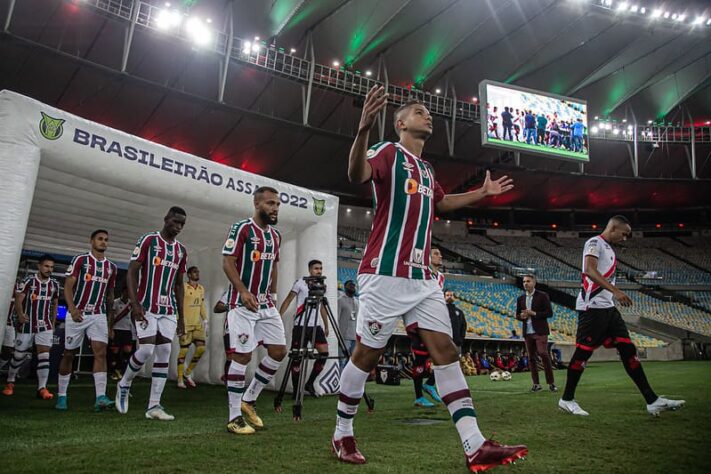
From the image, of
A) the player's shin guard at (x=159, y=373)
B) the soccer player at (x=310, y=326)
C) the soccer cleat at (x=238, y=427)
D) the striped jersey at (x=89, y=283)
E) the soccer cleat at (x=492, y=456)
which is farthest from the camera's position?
the soccer player at (x=310, y=326)

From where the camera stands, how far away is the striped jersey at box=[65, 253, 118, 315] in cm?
564

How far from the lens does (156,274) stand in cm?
512

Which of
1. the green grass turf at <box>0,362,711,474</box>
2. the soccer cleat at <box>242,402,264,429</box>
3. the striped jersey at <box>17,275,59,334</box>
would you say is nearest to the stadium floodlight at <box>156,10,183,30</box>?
the striped jersey at <box>17,275,59,334</box>

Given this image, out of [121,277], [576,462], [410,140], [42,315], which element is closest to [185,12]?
[121,277]

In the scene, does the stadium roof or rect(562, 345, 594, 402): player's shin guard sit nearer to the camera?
rect(562, 345, 594, 402): player's shin guard

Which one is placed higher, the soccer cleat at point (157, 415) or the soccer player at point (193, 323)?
the soccer player at point (193, 323)

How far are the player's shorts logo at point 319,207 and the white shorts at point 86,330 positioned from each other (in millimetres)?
3468

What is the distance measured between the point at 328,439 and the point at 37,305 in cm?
543

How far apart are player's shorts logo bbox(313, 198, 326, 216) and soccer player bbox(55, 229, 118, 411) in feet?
10.2

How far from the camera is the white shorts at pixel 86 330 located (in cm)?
545

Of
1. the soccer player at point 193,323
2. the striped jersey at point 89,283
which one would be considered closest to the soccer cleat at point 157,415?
the striped jersey at point 89,283

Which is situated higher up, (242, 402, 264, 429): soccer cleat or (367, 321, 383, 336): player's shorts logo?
(367, 321, 383, 336): player's shorts logo

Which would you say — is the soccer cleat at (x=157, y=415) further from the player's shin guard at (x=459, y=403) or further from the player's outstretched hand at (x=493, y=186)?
the player's outstretched hand at (x=493, y=186)

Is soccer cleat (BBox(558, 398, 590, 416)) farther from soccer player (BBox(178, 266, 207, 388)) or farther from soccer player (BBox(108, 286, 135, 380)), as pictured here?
soccer player (BBox(108, 286, 135, 380))
